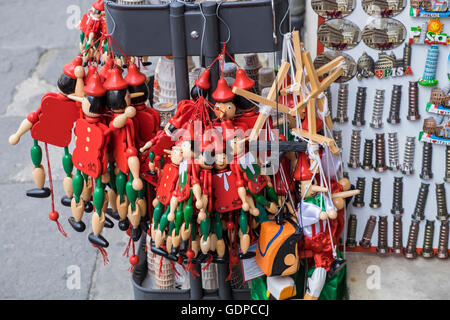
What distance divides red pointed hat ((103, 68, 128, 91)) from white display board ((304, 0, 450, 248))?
2.49ft

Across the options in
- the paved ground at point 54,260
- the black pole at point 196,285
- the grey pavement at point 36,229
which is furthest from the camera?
the grey pavement at point 36,229

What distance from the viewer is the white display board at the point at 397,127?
6.85 ft

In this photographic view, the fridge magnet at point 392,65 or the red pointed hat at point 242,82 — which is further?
the fridge magnet at point 392,65

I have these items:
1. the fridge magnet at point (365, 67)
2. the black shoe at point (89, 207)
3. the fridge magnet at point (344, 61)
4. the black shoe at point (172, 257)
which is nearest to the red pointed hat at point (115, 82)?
the black shoe at point (89, 207)

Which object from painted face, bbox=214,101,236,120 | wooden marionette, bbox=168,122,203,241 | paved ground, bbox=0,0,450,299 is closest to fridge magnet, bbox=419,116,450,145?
paved ground, bbox=0,0,450,299

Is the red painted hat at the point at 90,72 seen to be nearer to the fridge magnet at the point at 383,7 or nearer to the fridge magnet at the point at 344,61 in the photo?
the fridge magnet at the point at 344,61

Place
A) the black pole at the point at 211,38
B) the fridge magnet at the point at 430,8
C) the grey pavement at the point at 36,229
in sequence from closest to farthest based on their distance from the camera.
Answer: the black pole at the point at 211,38 < the fridge magnet at the point at 430,8 < the grey pavement at the point at 36,229

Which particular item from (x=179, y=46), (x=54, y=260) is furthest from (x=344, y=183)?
(x=54, y=260)

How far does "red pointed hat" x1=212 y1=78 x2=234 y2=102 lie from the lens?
5.52ft

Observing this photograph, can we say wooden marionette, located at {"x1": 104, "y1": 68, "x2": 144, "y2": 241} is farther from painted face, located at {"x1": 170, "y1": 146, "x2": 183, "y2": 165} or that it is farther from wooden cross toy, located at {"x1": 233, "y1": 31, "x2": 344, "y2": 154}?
wooden cross toy, located at {"x1": 233, "y1": 31, "x2": 344, "y2": 154}

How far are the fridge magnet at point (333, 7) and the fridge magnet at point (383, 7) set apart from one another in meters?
0.05

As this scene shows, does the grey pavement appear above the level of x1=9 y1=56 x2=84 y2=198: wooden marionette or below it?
below

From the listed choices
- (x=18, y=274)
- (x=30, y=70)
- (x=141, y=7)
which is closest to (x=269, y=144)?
(x=141, y=7)

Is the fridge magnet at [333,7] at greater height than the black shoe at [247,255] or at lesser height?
greater
